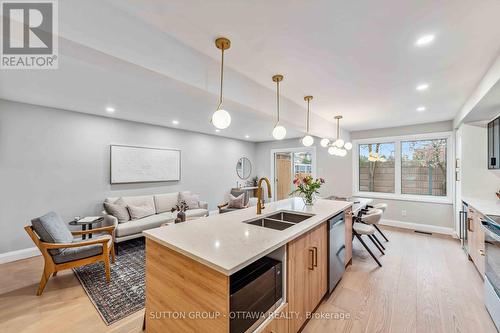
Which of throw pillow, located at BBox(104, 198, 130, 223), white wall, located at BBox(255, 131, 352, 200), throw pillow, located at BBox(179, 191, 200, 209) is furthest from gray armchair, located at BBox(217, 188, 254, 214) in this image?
white wall, located at BBox(255, 131, 352, 200)

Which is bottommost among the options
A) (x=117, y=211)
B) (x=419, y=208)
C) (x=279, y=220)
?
(x=419, y=208)

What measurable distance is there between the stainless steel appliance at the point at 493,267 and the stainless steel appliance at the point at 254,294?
2.07m

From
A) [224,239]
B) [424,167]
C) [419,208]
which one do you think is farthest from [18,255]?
[424,167]

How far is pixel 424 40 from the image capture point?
1731 mm

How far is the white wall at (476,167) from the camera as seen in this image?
133 inches

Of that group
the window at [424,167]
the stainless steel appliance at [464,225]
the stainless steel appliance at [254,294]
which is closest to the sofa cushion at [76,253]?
the stainless steel appliance at [254,294]

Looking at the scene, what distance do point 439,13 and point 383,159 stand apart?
4464 mm

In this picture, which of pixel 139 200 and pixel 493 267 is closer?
pixel 493 267

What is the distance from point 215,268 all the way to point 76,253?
2391 millimetres

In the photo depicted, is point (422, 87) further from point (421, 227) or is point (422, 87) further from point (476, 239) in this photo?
point (421, 227)

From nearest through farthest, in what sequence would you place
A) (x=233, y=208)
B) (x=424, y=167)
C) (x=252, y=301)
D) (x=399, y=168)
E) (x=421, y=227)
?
(x=252, y=301) → (x=421, y=227) → (x=424, y=167) → (x=399, y=168) → (x=233, y=208)

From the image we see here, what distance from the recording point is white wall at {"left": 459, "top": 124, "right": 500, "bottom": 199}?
338 cm

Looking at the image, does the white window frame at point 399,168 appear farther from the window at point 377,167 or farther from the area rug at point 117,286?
the area rug at point 117,286

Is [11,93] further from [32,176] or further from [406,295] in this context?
[406,295]
